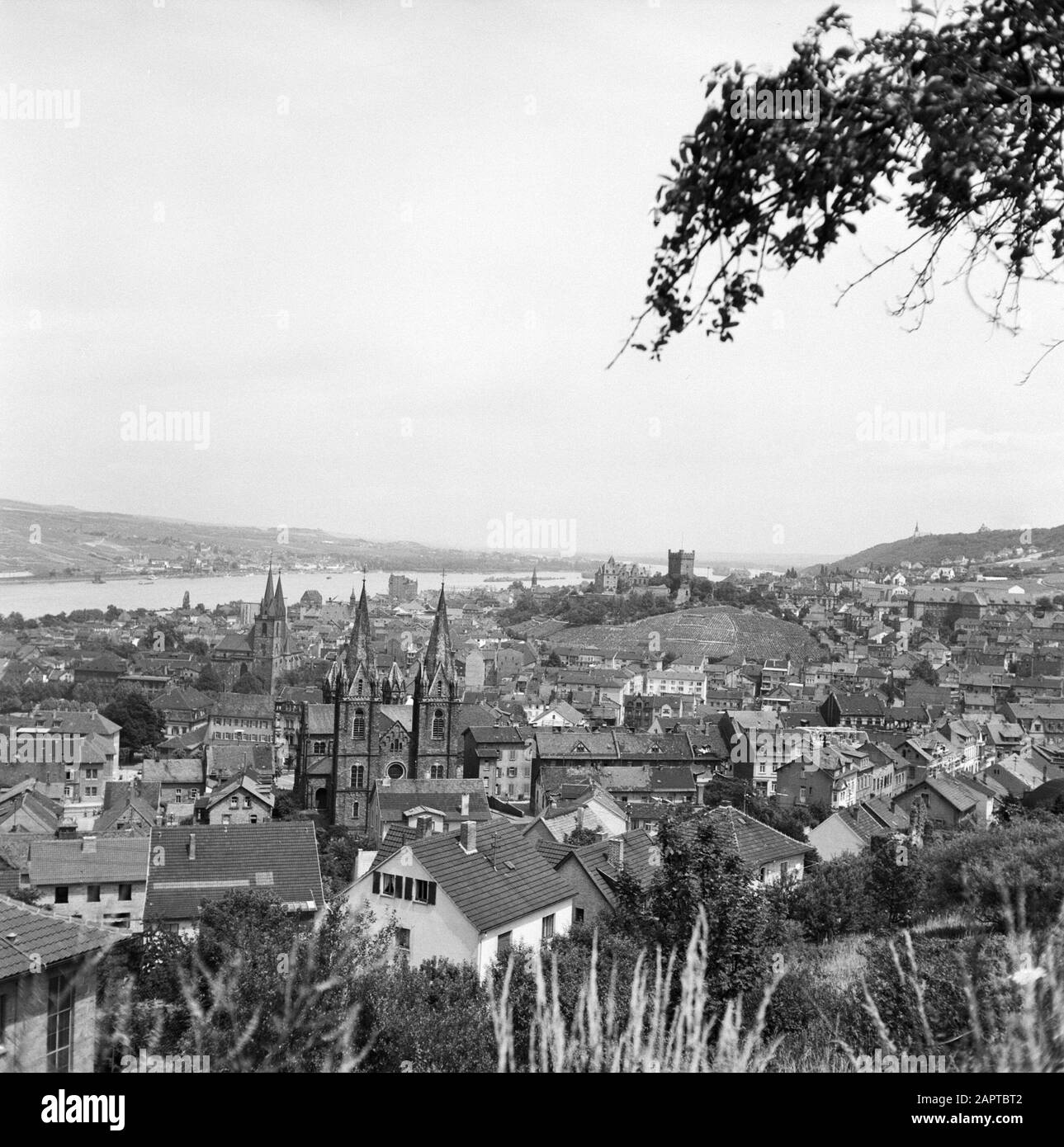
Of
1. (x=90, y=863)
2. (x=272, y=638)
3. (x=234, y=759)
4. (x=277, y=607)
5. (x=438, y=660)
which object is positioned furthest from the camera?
(x=277, y=607)

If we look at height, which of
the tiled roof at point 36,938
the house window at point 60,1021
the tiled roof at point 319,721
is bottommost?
the tiled roof at point 319,721

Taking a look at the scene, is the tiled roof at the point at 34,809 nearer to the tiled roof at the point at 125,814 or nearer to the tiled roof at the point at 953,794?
the tiled roof at the point at 125,814

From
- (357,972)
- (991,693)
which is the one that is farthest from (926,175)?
(991,693)

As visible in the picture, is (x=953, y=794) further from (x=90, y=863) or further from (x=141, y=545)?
(x=141, y=545)

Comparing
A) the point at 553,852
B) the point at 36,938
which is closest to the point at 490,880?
the point at 553,852

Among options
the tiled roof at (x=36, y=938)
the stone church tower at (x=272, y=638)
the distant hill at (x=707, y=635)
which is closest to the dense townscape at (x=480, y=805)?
the tiled roof at (x=36, y=938)

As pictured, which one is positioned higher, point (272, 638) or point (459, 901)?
point (459, 901)
